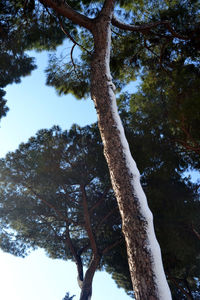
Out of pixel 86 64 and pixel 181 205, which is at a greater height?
pixel 86 64

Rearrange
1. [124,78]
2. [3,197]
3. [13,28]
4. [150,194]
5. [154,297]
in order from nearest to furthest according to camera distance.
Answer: [154,297] → [13,28] → [124,78] → [150,194] → [3,197]

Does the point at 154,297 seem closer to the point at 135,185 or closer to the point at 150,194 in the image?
the point at 135,185

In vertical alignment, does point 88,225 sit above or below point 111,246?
above

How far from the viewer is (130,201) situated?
2256mm

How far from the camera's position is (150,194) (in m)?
8.04

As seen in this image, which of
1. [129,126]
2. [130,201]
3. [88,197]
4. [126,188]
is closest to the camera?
[130,201]

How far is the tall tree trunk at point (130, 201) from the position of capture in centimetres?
181

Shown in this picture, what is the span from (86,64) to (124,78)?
1037 mm

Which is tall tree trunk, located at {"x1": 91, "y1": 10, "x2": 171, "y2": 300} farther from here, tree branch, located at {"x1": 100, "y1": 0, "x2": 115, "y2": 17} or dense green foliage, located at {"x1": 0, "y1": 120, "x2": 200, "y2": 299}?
dense green foliage, located at {"x1": 0, "y1": 120, "x2": 200, "y2": 299}

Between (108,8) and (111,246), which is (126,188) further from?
(111,246)

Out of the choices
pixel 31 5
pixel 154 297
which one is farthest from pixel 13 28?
pixel 154 297

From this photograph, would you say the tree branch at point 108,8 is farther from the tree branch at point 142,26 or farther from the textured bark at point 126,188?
the textured bark at point 126,188

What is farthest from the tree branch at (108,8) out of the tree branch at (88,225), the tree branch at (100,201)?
the tree branch at (100,201)

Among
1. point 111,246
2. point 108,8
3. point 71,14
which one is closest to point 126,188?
point 71,14
